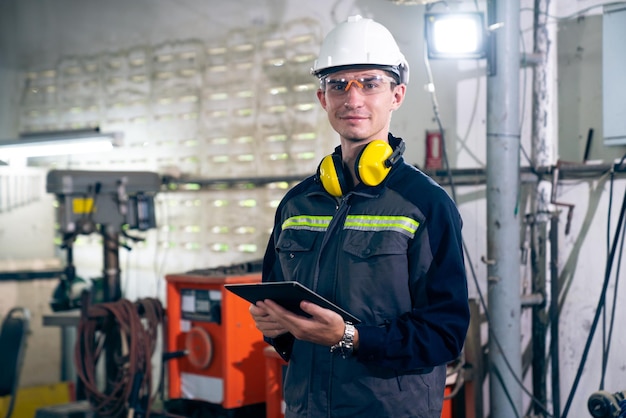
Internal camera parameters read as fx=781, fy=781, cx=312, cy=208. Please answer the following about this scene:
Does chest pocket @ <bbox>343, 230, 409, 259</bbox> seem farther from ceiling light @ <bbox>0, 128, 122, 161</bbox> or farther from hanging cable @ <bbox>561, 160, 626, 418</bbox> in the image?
ceiling light @ <bbox>0, 128, 122, 161</bbox>

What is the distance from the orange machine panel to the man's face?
6.87ft

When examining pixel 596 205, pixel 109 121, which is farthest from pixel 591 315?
pixel 109 121

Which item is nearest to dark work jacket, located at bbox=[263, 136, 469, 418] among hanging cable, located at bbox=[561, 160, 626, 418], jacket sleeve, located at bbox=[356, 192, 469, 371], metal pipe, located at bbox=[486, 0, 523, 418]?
jacket sleeve, located at bbox=[356, 192, 469, 371]

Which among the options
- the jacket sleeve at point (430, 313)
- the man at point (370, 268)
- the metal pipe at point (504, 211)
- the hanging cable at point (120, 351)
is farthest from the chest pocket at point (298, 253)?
the hanging cable at point (120, 351)

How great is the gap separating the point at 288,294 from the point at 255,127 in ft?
10.6

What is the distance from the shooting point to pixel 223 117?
5.04 meters

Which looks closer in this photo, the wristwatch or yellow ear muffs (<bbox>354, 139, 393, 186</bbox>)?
the wristwatch

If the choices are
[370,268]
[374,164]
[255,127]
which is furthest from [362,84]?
[255,127]

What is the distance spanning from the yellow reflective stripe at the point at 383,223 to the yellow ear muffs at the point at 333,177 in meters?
0.09

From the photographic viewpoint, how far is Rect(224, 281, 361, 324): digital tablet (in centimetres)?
171

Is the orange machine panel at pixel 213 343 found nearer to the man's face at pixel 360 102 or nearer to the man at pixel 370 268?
the man at pixel 370 268

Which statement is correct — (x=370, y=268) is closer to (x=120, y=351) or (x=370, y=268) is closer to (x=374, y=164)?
(x=374, y=164)

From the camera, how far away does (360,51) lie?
1992mm

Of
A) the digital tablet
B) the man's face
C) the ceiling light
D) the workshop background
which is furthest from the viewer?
the ceiling light
